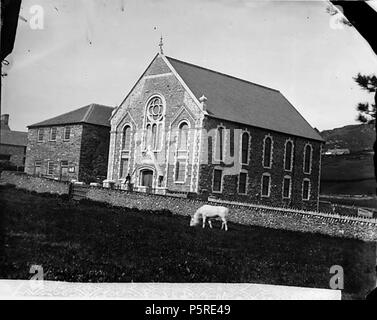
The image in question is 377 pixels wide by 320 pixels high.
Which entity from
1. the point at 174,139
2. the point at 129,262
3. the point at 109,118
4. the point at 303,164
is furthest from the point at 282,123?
the point at 129,262

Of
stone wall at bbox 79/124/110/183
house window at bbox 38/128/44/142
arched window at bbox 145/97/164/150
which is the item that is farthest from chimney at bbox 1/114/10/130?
arched window at bbox 145/97/164/150

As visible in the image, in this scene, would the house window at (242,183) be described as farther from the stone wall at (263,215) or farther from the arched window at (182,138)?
the arched window at (182,138)

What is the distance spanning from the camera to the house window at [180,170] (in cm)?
300

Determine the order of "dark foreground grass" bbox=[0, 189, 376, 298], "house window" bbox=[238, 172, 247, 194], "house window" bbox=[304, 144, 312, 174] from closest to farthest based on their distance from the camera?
"dark foreground grass" bbox=[0, 189, 376, 298] → "house window" bbox=[238, 172, 247, 194] → "house window" bbox=[304, 144, 312, 174]

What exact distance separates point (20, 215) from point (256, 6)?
1842mm

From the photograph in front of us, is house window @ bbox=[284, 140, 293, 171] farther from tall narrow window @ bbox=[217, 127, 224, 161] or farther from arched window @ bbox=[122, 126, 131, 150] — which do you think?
arched window @ bbox=[122, 126, 131, 150]

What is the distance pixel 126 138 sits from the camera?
302cm

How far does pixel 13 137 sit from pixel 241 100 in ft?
4.73

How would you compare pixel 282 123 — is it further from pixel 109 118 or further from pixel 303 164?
pixel 109 118

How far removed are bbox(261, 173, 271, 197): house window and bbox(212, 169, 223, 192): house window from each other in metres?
0.31

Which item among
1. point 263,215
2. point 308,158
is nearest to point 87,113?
point 263,215

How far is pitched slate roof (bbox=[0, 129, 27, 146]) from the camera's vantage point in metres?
2.55

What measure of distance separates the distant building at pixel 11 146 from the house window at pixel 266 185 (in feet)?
5.04

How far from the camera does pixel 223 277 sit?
273 cm
